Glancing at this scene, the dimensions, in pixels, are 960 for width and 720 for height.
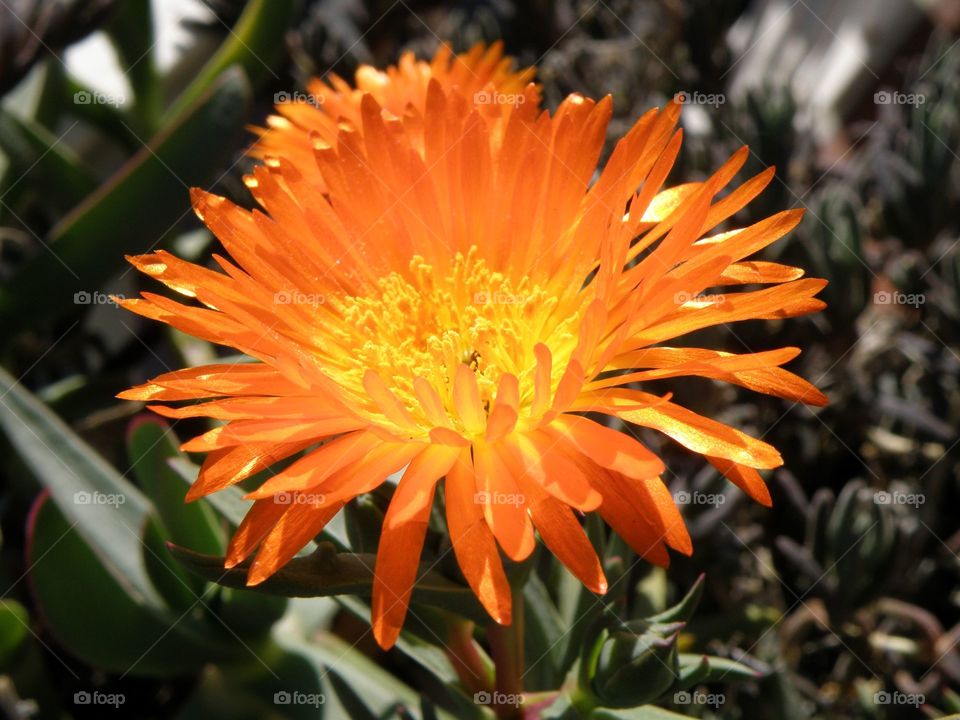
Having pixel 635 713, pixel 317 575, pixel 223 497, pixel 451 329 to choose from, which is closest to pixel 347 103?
pixel 451 329

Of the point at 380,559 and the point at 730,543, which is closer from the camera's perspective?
the point at 380,559

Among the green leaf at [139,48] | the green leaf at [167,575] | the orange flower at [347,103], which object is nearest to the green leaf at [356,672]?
the green leaf at [167,575]

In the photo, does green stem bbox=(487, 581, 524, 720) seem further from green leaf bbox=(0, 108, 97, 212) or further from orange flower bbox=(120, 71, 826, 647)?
green leaf bbox=(0, 108, 97, 212)

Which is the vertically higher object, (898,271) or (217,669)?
(217,669)

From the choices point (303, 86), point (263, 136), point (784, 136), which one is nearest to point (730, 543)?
point (784, 136)

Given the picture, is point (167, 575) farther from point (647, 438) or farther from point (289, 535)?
point (647, 438)

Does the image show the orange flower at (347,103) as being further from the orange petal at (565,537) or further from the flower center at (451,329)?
the orange petal at (565,537)

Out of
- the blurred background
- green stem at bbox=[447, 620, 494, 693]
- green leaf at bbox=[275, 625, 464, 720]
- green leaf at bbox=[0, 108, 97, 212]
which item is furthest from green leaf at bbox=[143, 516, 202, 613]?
green leaf at bbox=[0, 108, 97, 212]

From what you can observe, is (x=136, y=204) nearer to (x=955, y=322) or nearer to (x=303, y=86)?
(x=303, y=86)
